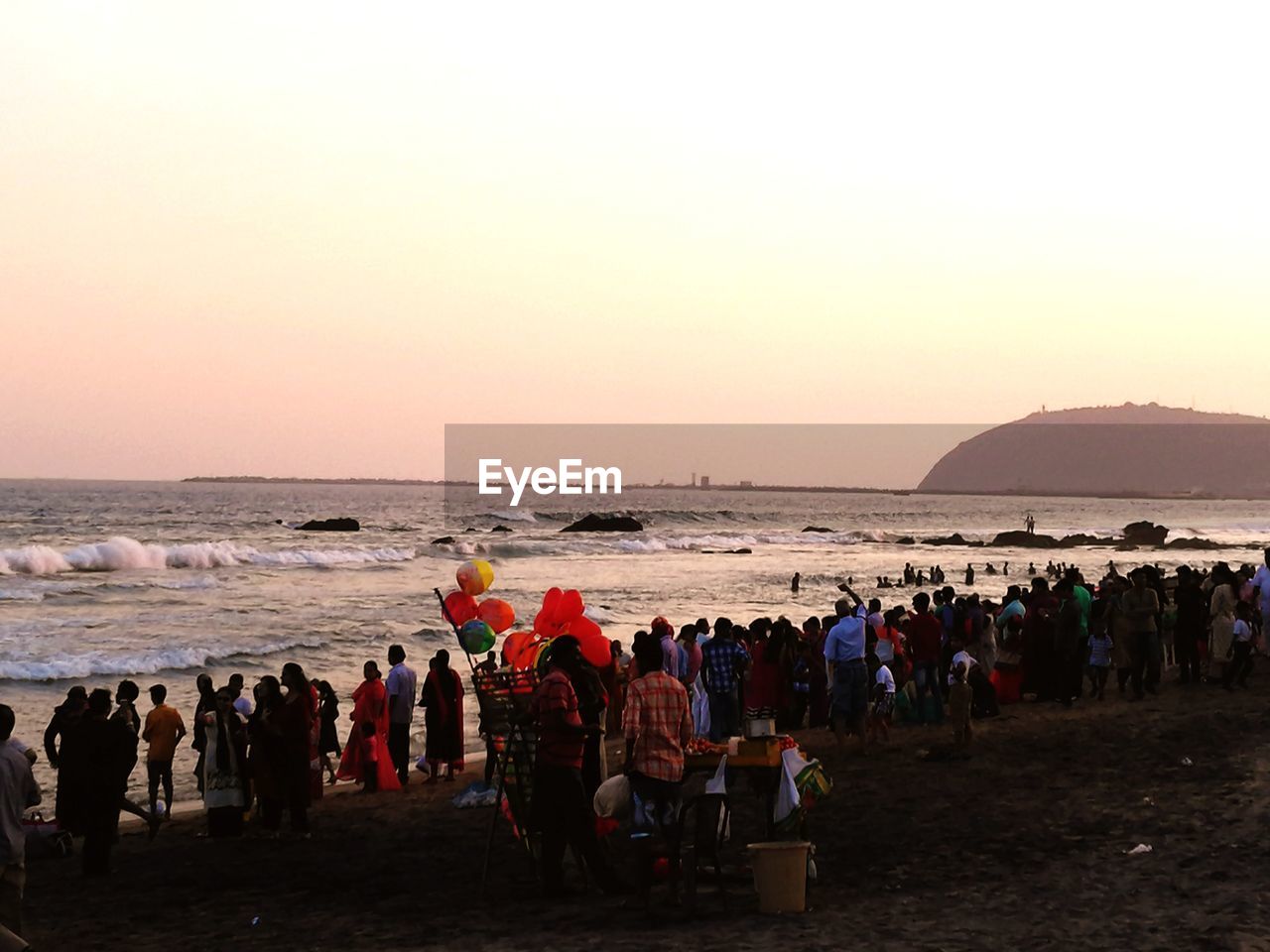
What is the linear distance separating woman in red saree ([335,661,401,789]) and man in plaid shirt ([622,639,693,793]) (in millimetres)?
5503

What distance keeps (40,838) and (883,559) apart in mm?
56410

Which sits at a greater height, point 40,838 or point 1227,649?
point 1227,649

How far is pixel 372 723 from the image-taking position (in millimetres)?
13148

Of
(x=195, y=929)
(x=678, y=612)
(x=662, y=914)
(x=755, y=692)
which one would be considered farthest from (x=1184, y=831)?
(x=678, y=612)

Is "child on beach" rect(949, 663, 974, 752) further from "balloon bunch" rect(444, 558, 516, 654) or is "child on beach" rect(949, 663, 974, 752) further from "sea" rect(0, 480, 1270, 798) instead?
"sea" rect(0, 480, 1270, 798)

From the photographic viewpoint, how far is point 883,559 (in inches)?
2549

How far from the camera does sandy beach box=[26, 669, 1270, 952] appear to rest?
7559 millimetres

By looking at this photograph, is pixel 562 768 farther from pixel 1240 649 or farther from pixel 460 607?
pixel 1240 649

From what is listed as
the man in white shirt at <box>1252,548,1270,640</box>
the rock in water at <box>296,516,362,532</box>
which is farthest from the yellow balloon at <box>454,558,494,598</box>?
the rock in water at <box>296,516,362,532</box>

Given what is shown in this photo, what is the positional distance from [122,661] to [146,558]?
34566 mm

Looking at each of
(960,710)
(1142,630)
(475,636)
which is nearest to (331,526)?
(1142,630)

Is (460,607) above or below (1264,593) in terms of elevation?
above

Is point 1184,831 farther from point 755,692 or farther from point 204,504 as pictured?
point 204,504

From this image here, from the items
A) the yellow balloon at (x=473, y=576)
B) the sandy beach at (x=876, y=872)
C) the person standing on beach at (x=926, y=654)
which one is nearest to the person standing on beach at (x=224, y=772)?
the sandy beach at (x=876, y=872)
